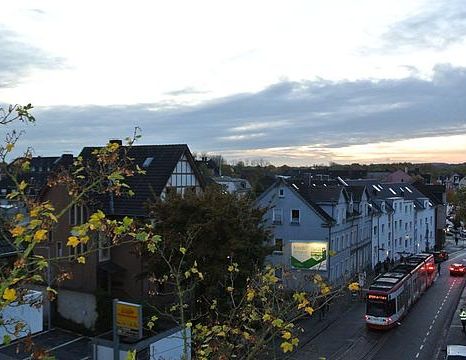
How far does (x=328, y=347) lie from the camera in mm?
32594

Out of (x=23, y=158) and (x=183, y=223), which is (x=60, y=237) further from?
(x=23, y=158)

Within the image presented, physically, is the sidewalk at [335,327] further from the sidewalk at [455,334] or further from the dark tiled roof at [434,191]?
the dark tiled roof at [434,191]

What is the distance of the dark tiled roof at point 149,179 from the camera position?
116 feet

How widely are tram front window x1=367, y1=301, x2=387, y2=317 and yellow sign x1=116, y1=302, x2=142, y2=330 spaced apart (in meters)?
19.5

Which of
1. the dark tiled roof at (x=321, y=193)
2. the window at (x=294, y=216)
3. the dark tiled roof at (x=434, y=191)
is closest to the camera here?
the window at (x=294, y=216)

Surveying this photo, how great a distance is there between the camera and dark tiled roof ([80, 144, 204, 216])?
116 feet

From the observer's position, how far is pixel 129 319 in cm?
2139

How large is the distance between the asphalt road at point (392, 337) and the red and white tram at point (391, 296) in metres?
0.88

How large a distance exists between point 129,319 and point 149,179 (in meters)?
16.4

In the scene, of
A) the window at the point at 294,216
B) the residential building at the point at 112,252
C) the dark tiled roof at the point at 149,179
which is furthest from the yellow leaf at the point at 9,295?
the window at the point at 294,216

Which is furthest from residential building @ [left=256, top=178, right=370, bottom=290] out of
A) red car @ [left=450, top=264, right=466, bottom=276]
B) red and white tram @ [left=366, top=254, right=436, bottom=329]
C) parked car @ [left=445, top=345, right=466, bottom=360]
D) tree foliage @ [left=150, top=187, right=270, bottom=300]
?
tree foliage @ [left=150, top=187, right=270, bottom=300]

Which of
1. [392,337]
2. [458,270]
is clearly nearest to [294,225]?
[392,337]

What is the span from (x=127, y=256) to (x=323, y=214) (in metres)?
20.7

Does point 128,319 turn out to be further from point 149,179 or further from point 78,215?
point 149,179
